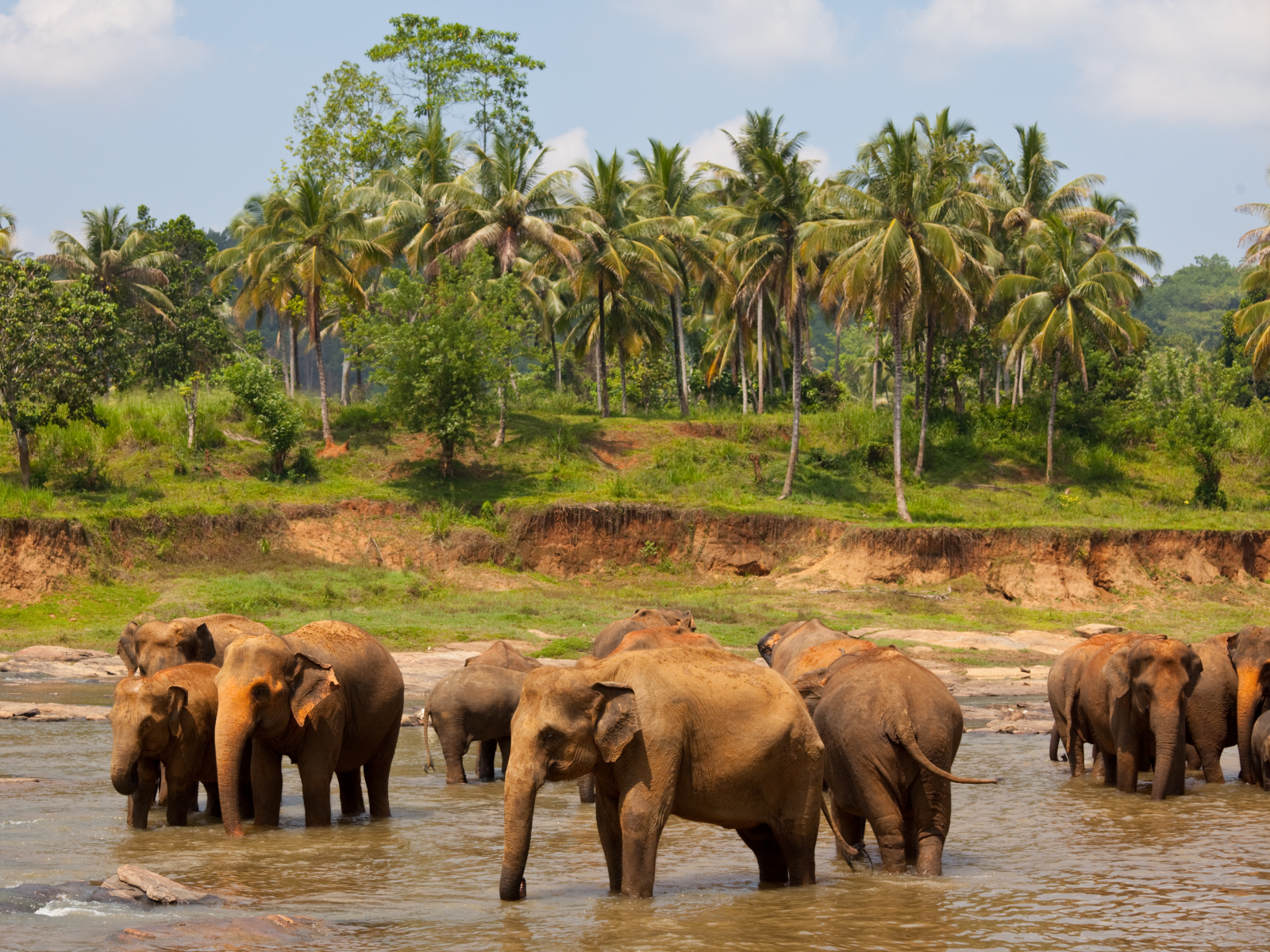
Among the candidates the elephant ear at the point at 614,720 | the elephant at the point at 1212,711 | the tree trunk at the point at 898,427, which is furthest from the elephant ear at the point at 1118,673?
the tree trunk at the point at 898,427

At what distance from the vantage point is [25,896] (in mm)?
8156

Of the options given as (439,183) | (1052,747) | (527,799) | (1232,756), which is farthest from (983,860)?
(439,183)

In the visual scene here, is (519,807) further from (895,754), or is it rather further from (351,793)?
(351,793)

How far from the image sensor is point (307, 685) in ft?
35.2

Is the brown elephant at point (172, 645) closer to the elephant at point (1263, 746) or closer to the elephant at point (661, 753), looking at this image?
the elephant at point (661, 753)

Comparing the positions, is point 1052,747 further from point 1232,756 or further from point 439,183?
point 439,183

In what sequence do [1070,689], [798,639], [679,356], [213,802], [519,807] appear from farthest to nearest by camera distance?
Answer: 1. [679,356]
2. [1070,689]
3. [798,639]
4. [213,802]
5. [519,807]

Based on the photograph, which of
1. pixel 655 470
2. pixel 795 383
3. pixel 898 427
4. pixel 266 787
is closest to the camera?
pixel 266 787

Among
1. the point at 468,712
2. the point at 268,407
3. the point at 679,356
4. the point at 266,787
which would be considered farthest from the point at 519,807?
the point at 679,356

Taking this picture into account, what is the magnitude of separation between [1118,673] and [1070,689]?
1.75 metres

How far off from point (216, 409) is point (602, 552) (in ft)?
47.0

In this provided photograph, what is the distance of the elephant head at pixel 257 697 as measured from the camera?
10297 millimetres

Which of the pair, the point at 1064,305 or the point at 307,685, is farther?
the point at 1064,305

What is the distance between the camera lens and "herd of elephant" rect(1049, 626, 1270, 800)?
43.7 ft
